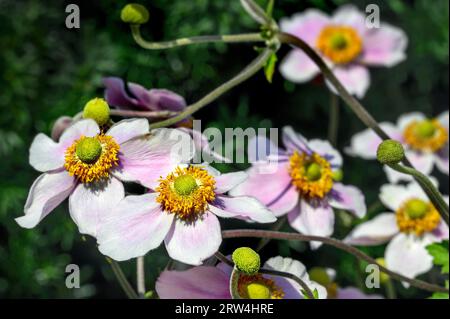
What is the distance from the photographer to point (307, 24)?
1.99 m

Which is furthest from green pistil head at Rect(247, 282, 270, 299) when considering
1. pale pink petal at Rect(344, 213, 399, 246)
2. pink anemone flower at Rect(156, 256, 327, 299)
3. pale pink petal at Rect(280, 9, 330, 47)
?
A: pale pink petal at Rect(280, 9, 330, 47)

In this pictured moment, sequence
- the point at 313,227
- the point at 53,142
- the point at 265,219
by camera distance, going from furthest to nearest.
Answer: the point at 313,227
the point at 53,142
the point at 265,219

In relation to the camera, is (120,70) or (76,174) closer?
(76,174)

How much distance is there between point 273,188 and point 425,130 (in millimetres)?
601

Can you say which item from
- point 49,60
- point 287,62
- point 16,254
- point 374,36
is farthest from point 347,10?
point 16,254

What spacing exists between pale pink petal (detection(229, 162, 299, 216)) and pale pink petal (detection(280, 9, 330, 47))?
742 millimetres

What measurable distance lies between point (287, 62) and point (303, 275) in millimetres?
999

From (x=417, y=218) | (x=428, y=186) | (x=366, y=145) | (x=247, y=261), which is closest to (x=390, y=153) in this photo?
(x=428, y=186)

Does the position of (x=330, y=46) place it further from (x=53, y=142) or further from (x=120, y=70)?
(x=53, y=142)

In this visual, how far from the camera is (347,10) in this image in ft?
6.79

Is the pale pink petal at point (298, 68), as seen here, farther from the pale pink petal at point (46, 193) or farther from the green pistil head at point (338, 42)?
the pale pink petal at point (46, 193)

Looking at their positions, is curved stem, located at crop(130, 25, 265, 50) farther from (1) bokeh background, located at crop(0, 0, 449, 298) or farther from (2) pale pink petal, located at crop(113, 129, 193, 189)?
(1) bokeh background, located at crop(0, 0, 449, 298)

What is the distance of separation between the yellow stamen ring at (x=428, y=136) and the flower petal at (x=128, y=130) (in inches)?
33.8

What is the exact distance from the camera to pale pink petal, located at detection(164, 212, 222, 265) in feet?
3.10
